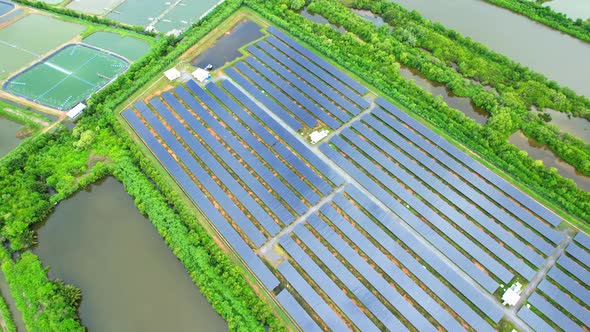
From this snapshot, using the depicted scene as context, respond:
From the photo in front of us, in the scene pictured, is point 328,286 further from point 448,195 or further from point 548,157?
point 548,157

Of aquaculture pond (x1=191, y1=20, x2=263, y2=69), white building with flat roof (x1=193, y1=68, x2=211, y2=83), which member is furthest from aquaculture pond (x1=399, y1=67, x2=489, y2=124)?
white building with flat roof (x1=193, y1=68, x2=211, y2=83)

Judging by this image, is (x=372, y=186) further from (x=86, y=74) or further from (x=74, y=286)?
(x=86, y=74)

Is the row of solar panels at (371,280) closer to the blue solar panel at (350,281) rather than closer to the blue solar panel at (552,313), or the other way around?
the blue solar panel at (350,281)

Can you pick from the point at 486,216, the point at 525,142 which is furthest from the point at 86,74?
the point at 525,142

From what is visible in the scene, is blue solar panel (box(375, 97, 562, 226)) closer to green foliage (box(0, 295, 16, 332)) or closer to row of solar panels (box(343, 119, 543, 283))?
row of solar panels (box(343, 119, 543, 283))

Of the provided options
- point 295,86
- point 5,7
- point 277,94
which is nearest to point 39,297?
point 277,94

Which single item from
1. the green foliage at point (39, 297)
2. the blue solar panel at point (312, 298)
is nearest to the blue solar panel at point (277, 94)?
the blue solar panel at point (312, 298)
